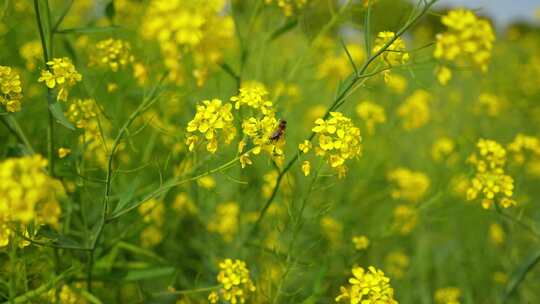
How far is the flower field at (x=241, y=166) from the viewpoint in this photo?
4.64 feet

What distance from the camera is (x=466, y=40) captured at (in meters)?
1.42

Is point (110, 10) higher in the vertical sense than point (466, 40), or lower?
higher

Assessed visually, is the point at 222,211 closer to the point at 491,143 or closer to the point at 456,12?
the point at 491,143

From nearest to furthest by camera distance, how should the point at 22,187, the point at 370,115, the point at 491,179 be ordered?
1. the point at 22,187
2. the point at 491,179
3. the point at 370,115

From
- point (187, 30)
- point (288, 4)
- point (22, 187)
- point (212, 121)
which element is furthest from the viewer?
point (288, 4)

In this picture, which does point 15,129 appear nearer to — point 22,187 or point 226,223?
point 22,187

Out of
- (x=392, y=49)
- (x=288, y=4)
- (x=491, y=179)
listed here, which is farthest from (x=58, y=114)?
(x=491, y=179)

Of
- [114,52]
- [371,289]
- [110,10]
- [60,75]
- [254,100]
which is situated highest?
[110,10]

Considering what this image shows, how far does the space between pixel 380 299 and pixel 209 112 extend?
0.82 m

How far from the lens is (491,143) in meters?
2.06

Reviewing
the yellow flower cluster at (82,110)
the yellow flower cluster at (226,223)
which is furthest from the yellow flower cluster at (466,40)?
the yellow flower cluster at (226,223)

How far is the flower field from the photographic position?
1.41 m

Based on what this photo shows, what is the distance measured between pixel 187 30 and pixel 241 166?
18.0 inches

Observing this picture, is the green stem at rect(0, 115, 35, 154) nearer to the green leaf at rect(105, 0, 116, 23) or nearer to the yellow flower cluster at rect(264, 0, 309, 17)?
the green leaf at rect(105, 0, 116, 23)
